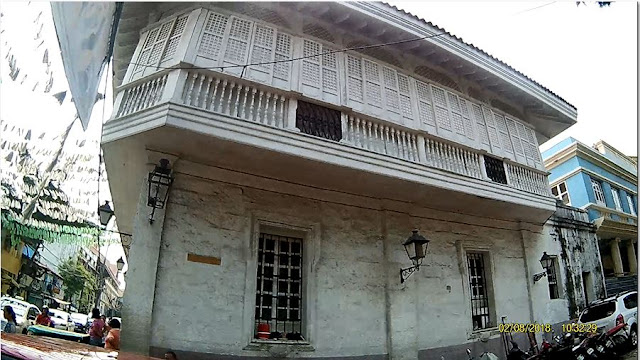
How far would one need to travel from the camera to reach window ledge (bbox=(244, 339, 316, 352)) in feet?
14.7

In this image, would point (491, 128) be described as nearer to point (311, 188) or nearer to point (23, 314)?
point (311, 188)

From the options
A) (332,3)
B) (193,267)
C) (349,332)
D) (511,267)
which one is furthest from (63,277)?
(511,267)

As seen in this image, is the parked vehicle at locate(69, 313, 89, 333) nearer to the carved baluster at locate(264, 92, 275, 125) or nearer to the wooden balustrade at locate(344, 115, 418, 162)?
the carved baluster at locate(264, 92, 275, 125)

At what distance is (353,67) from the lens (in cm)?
588

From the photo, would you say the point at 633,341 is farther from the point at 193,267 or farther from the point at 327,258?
the point at 193,267

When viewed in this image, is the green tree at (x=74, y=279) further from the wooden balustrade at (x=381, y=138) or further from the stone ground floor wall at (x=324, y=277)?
the wooden balustrade at (x=381, y=138)

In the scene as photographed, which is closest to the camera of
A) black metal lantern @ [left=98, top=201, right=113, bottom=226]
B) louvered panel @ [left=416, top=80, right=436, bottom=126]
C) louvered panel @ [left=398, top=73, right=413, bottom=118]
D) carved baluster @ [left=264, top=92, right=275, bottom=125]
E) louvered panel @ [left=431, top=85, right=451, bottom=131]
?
carved baluster @ [left=264, top=92, right=275, bottom=125]

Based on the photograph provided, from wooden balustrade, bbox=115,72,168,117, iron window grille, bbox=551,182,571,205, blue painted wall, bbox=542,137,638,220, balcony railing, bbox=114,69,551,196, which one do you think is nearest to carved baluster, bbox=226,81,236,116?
balcony railing, bbox=114,69,551,196

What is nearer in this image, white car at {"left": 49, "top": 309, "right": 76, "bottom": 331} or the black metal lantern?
white car at {"left": 49, "top": 309, "right": 76, "bottom": 331}

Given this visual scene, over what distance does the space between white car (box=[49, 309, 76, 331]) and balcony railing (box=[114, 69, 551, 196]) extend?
8.30 feet

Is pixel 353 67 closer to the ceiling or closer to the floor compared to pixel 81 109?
closer to the ceiling

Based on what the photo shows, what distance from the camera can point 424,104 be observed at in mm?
6379

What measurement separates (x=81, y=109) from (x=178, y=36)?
5.03ft

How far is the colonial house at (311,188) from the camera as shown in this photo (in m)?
4.45
